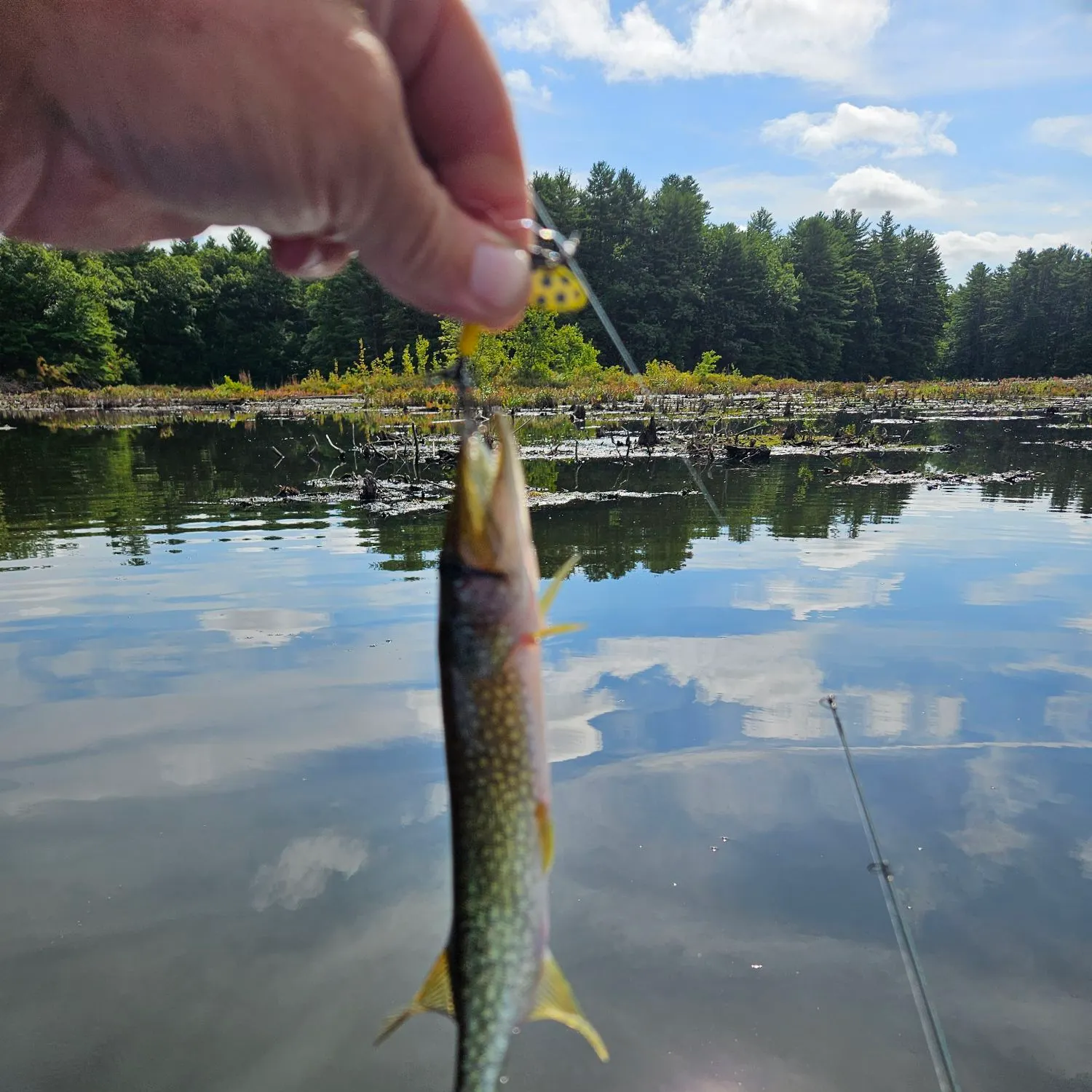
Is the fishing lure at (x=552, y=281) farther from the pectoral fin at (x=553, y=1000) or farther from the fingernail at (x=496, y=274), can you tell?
the pectoral fin at (x=553, y=1000)

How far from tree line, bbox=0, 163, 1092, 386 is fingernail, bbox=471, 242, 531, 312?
6443cm

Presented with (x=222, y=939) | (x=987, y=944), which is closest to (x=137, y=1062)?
(x=222, y=939)

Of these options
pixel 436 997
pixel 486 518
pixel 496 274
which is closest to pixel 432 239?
pixel 496 274

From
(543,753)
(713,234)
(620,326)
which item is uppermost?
(713,234)

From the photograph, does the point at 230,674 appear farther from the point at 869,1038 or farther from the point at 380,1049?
the point at 869,1038

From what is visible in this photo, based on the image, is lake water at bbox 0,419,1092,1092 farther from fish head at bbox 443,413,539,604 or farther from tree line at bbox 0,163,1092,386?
tree line at bbox 0,163,1092,386

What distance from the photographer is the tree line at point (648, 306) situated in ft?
235

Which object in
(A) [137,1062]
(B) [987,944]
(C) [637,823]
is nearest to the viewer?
(A) [137,1062]

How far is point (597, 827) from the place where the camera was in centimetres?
523

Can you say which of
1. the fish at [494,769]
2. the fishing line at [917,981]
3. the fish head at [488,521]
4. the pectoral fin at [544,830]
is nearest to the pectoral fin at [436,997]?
the fish at [494,769]

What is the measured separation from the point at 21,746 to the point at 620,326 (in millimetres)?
78307

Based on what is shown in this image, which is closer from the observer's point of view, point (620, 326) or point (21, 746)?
point (21, 746)

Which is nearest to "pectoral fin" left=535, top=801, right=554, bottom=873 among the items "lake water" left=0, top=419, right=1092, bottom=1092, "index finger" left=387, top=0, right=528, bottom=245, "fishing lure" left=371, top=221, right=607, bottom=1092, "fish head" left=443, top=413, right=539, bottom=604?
"fishing lure" left=371, top=221, right=607, bottom=1092

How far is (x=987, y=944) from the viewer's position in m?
4.32
